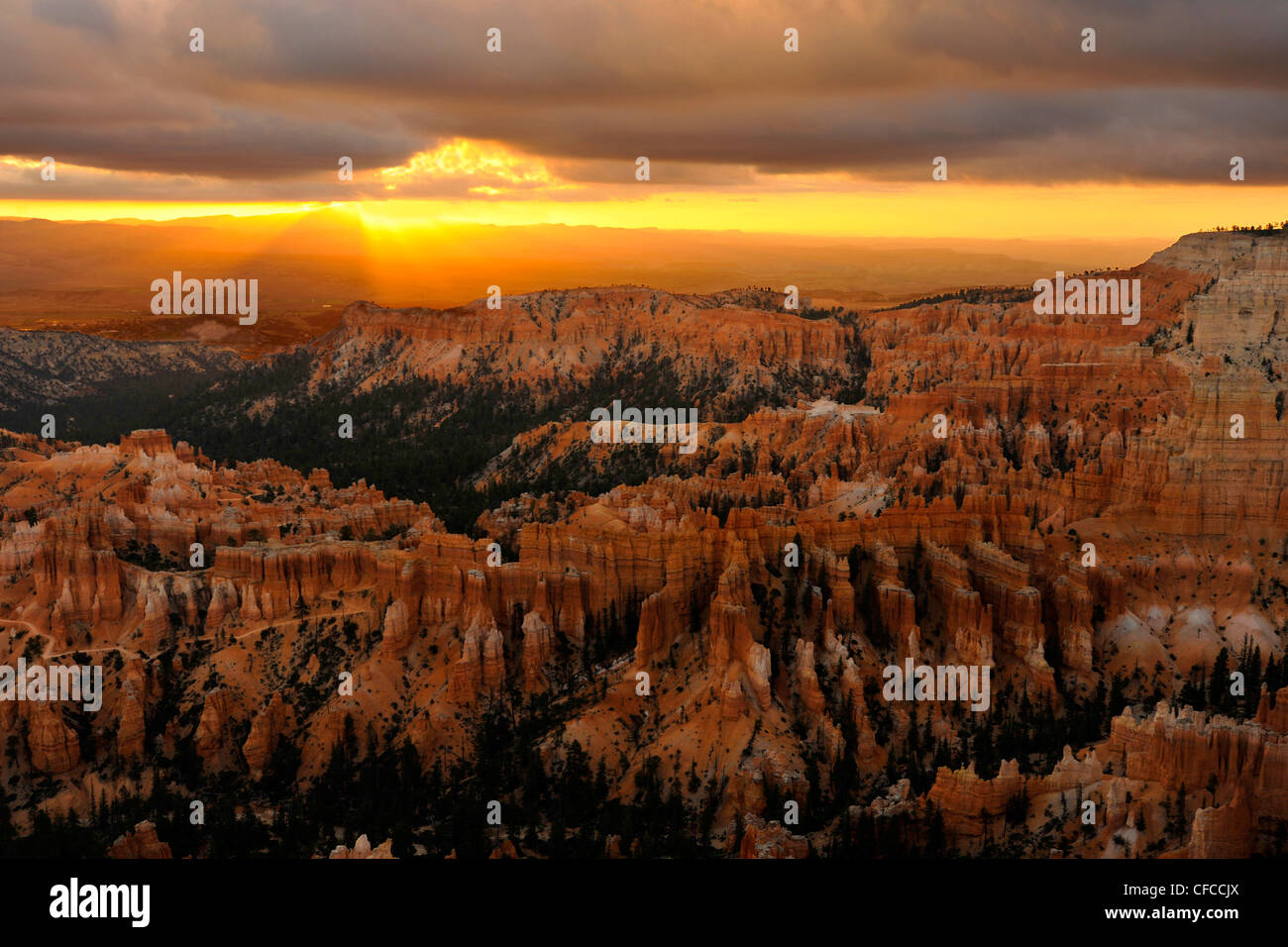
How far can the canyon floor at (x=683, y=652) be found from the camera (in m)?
49.7

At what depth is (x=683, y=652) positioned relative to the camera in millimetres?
65312

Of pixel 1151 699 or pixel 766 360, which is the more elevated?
pixel 766 360

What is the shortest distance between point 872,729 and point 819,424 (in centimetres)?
6184

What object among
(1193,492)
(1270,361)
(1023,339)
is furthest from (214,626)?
(1023,339)

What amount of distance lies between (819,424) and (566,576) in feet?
183

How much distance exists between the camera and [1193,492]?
3046 inches

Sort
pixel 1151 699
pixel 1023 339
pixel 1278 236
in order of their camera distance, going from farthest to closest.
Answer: pixel 1023 339
pixel 1278 236
pixel 1151 699

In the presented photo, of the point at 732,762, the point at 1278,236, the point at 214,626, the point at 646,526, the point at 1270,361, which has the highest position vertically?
the point at 1278,236

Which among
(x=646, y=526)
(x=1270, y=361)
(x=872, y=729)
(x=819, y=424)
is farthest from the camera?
(x=819, y=424)

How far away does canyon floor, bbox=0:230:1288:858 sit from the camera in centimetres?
4972

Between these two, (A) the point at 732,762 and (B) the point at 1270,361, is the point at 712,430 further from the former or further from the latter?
(A) the point at 732,762

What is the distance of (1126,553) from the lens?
75812 mm

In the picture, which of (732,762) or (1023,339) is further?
(1023,339)

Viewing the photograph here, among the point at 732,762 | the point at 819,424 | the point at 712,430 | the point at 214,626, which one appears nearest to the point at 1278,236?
the point at 819,424
